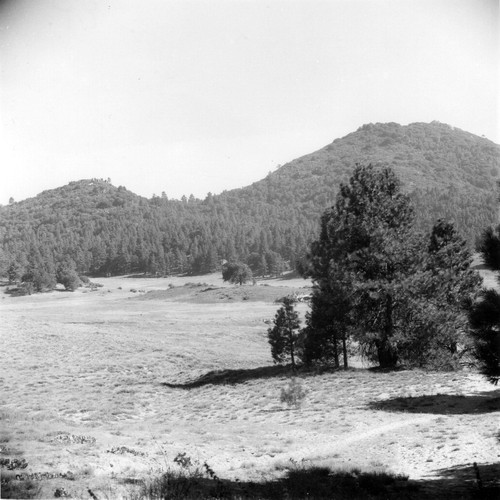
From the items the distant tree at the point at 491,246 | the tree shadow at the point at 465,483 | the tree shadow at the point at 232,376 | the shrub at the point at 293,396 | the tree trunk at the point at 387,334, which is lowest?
the tree shadow at the point at 232,376

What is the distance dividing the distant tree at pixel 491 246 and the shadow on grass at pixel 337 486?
4.68 m

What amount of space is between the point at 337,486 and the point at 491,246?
723cm

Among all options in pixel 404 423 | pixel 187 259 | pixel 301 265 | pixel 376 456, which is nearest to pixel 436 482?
pixel 376 456

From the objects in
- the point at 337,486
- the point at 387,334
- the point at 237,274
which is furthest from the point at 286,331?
the point at 237,274

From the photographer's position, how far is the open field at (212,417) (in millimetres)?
13430

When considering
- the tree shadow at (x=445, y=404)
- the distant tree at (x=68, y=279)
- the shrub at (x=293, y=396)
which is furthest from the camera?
the distant tree at (x=68, y=279)

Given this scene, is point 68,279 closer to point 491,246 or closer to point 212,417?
point 212,417

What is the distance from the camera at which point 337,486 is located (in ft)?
38.9

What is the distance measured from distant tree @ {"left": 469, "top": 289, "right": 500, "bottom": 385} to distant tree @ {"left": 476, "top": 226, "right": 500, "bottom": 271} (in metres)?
0.67

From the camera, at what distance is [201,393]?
28.5m

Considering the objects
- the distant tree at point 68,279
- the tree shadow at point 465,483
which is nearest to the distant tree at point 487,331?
the tree shadow at point 465,483

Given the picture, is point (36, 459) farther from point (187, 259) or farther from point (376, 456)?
point (187, 259)

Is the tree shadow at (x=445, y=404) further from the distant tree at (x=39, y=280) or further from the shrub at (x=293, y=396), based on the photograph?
the distant tree at (x=39, y=280)

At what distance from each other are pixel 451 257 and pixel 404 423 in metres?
16.8
